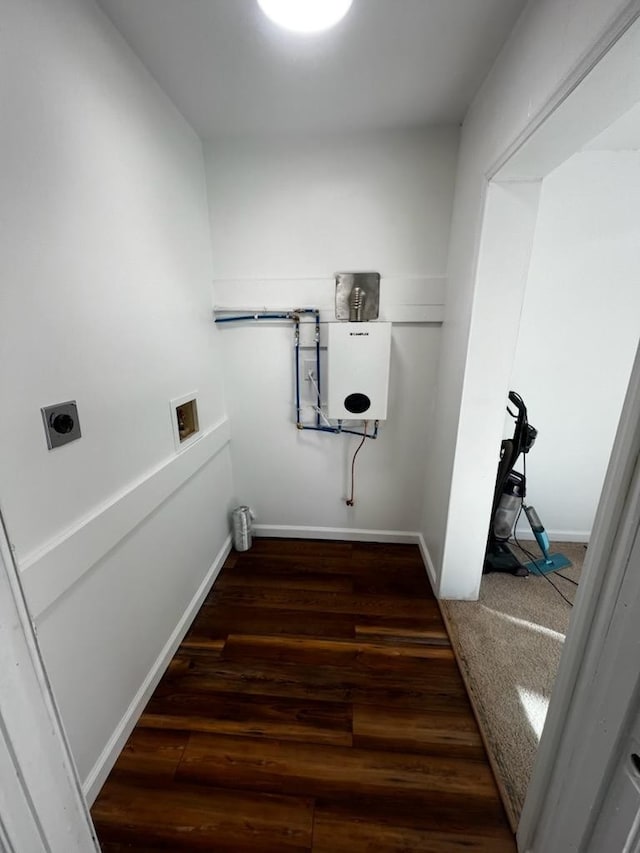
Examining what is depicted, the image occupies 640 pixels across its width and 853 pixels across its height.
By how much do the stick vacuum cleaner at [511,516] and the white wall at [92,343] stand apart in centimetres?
185

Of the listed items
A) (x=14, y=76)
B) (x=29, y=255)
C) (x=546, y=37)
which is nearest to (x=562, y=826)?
(x=29, y=255)

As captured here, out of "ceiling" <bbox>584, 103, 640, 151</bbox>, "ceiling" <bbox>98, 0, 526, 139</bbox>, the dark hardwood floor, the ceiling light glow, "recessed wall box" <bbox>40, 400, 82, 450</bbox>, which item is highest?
"ceiling" <bbox>98, 0, 526, 139</bbox>

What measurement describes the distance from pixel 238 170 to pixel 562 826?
2814 millimetres

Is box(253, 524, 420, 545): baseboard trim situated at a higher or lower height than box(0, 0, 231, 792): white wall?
lower

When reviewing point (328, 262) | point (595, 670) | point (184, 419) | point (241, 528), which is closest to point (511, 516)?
point (595, 670)

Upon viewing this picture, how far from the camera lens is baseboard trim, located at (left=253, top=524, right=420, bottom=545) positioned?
7.84 feet

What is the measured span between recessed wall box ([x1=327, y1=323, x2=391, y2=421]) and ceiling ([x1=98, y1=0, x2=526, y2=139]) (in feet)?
3.28

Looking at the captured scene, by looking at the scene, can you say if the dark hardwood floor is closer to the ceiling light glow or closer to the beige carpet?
the beige carpet

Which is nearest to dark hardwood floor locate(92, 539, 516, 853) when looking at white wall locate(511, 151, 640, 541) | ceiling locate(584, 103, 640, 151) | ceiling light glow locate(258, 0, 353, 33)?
white wall locate(511, 151, 640, 541)

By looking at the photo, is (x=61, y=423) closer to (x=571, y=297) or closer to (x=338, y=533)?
(x=338, y=533)

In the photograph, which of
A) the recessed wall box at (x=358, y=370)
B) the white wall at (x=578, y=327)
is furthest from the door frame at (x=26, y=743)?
the white wall at (x=578, y=327)

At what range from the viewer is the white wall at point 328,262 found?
70.4 inches

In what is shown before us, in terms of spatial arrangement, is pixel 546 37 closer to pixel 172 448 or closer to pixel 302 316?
pixel 302 316

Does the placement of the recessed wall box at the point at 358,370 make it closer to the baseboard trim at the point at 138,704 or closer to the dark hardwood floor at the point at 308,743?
the dark hardwood floor at the point at 308,743
